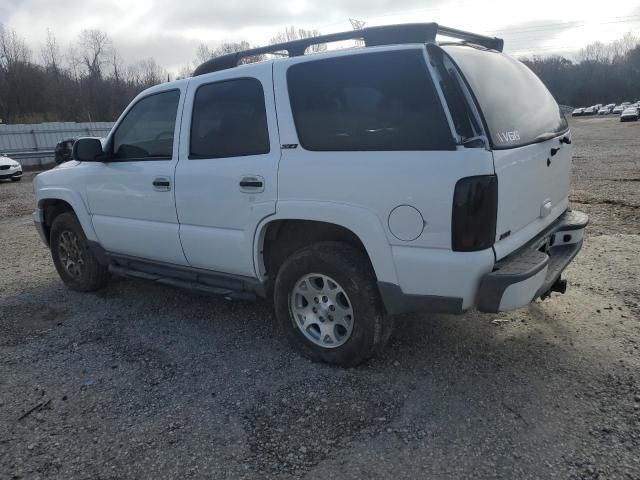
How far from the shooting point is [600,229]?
6.55 m

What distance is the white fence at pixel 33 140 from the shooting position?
993 inches

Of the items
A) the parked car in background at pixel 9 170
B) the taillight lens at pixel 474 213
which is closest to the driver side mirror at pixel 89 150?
the taillight lens at pixel 474 213

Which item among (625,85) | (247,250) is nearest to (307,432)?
(247,250)

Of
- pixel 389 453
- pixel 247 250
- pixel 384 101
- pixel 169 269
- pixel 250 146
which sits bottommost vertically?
pixel 389 453

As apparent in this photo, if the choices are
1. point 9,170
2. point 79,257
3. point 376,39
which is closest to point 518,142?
point 376,39

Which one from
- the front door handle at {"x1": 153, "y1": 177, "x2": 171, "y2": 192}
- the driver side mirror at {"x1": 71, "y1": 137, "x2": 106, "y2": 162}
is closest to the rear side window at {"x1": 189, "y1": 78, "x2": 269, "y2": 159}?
the front door handle at {"x1": 153, "y1": 177, "x2": 171, "y2": 192}

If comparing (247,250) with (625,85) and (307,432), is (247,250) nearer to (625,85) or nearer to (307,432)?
(307,432)

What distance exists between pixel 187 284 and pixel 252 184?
1.18 m

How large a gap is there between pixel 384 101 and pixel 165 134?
2.02m

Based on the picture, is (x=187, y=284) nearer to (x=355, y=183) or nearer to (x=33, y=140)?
(x=355, y=183)

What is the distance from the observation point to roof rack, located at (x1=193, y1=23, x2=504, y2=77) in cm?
298

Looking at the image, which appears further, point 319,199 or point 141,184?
point 141,184

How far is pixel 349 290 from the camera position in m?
3.16

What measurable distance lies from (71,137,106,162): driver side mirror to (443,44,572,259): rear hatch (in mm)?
3157
